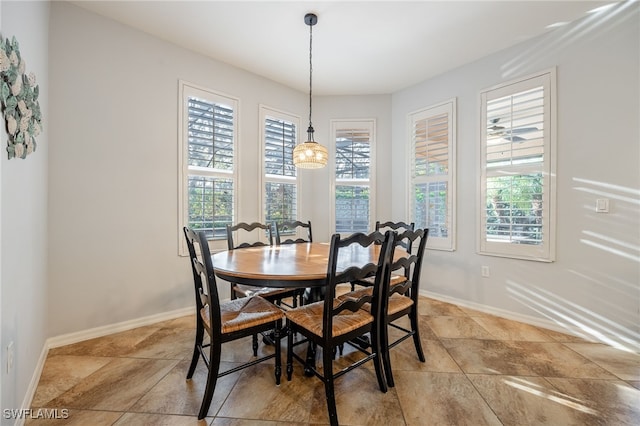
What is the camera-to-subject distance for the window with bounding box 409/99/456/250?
135 inches

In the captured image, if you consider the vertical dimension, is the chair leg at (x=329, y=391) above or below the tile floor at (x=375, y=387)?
above

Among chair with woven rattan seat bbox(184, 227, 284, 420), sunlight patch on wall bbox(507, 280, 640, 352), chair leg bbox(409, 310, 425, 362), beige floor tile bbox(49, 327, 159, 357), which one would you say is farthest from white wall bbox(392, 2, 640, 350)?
beige floor tile bbox(49, 327, 159, 357)

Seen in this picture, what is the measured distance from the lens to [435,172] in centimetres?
358

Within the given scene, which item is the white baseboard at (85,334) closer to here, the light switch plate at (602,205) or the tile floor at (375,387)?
the tile floor at (375,387)

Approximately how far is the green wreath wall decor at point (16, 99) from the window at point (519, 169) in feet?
12.3

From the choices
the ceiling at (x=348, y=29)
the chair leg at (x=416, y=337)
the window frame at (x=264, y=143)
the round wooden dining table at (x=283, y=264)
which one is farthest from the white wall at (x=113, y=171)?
the chair leg at (x=416, y=337)

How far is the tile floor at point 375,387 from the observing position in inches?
60.6

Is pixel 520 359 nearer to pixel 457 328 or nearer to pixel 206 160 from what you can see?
pixel 457 328

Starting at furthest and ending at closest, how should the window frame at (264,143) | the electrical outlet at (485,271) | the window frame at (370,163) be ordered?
the window frame at (370,163) → the window frame at (264,143) → the electrical outlet at (485,271)

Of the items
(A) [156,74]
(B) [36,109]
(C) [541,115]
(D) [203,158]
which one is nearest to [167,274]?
(D) [203,158]

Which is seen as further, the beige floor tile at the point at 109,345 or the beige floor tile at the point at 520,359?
the beige floor tile at the point at 109,345

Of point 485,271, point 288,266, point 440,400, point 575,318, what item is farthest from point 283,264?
point 575,318

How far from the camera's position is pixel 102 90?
8.17 feet

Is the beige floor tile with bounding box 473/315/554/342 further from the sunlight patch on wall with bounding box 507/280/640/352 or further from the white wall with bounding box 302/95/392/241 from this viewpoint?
the white wall with bounding box 302/95/392/241
